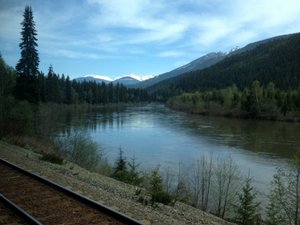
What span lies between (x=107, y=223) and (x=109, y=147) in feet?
104

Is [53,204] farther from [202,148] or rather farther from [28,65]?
[28,65]

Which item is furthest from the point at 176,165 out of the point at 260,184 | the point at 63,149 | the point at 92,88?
the point at 92,88

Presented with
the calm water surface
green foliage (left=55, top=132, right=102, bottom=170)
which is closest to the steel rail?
green foliage (left=55, top=132, right=102, bottom=170)

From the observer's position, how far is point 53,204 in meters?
8.91

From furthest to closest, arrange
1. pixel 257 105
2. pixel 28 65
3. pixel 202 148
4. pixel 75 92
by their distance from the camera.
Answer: pixel 75 92 < pixel 257 105 < pixel 28 65 < pixel 202 148

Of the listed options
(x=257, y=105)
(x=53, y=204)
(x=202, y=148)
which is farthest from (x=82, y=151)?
(x=257, y=105)

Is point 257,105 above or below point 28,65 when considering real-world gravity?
below

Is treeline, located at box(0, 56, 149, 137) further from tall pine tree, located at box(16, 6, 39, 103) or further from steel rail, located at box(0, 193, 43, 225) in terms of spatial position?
steel rail, located at box(0, 193, 43, 225)

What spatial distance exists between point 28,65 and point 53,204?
39690 mm

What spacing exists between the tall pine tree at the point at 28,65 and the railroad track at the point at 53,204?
34523 millimetres

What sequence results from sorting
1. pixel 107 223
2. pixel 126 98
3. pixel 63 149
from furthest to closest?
pixel 126 98, pixel 63 149, pixel 107 223

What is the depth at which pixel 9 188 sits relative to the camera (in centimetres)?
1052

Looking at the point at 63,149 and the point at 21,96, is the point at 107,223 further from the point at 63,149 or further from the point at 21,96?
the point at 21,96

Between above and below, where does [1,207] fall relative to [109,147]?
above
